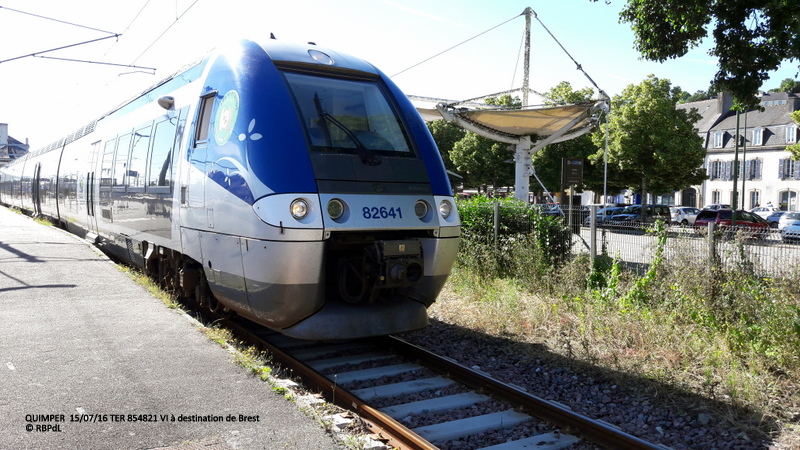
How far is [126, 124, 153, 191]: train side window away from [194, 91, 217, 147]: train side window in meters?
2.34

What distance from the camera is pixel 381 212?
6.42m

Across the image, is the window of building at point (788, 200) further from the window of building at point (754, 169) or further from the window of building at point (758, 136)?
the window of building at point (758, 136)

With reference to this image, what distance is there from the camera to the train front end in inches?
236

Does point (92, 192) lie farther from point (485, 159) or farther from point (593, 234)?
point (485, 159)

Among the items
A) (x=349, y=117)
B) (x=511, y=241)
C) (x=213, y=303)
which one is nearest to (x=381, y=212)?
(x=349, y=117)

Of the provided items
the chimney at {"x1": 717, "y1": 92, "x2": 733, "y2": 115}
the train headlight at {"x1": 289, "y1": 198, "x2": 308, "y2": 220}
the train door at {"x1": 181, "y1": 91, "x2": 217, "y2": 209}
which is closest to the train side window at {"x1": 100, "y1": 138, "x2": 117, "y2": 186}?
the train door at {"x1": 181, "y1": 91, "x2": 217, "y2": 209}

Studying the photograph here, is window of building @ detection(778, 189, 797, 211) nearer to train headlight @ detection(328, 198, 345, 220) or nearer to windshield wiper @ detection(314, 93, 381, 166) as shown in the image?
windshield wiper @ detection(314, 93, 381, 166)

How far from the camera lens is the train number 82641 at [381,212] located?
6.30m

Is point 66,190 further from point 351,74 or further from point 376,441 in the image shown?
point 376,441

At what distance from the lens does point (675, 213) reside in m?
45.7

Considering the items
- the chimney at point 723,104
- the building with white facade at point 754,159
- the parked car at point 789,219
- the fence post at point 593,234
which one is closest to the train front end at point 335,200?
the fence post at point 593,234

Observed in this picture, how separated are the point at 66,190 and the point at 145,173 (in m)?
10.4

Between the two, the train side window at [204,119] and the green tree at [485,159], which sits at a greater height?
the green tree at [485,159]

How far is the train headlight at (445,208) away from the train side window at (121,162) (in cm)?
611
